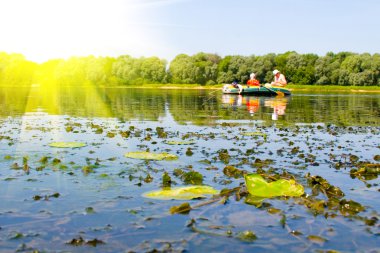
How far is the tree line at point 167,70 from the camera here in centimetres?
11500

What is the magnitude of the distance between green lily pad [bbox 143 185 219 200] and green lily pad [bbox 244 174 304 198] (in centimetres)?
63

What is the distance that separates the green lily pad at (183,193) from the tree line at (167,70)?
109 metres

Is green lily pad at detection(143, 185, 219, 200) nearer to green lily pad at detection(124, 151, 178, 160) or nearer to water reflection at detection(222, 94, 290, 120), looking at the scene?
green lily pad at detection(124, 151, 178, 160)

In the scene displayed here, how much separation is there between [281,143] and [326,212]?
7.22 m

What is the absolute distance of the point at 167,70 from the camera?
129250 mm

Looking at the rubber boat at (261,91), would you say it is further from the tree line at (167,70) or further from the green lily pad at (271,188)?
the tree line at (167,70)

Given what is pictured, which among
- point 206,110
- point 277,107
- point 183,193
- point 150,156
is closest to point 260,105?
point 277,107

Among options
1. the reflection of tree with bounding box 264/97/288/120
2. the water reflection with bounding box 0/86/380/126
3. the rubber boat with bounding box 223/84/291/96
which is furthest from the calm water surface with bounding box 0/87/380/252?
the rubber boat with bounding box 223/84/291/96

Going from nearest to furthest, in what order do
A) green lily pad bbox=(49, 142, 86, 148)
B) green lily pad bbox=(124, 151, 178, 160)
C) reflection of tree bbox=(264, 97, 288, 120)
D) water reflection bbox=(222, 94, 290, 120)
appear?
green lily pad bbox=(124, 151, 178, 160)
green lily pad bbox=(49, 142, 86, 148)
reflection of tree bbox=(264, 97, 288, 120)
water reflection bbox=(222, 94, 290, 120)

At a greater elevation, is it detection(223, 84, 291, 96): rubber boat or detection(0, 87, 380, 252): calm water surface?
detection(223, 84, 291, 96): rubber boat

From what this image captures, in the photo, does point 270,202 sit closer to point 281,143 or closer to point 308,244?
point 308,244

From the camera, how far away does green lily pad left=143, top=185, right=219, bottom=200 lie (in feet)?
23.5

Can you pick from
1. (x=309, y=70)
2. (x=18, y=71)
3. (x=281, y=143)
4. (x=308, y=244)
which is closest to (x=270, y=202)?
(x=308, y=244)

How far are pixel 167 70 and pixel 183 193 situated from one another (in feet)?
405
